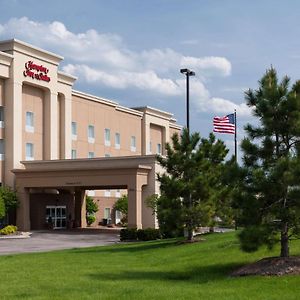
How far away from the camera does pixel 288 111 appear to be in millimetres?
17000

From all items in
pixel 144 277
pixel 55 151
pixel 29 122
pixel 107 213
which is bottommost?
pixel 144 277

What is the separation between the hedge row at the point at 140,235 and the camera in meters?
37.9

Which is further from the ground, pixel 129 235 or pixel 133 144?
pixel 133 144

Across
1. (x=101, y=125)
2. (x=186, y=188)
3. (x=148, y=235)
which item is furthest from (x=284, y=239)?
(x=101, y=125)

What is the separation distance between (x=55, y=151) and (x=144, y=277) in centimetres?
4157

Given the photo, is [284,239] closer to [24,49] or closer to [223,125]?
[223,125]

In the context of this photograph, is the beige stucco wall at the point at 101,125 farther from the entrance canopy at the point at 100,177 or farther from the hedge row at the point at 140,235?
the hedge row at the point at 140,235

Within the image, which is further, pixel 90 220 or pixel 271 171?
pixel 90 220

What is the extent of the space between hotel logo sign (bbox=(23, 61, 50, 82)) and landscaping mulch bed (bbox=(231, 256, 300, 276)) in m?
39.6

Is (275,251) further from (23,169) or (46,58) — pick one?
(46,58)

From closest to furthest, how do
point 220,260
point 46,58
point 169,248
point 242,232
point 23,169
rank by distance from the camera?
point 242,232 → point 220,260 → point 169,248 → point 23,169 → point 46,58

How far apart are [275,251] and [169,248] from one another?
25.2 feet

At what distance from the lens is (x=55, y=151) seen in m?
56.8

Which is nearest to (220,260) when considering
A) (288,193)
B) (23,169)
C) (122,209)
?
(288,193)
